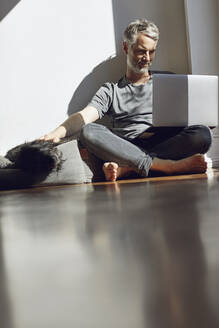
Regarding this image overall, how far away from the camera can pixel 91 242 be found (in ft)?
1.99

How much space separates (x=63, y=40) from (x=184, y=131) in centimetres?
113

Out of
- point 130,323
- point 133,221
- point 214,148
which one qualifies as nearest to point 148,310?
point 130,323

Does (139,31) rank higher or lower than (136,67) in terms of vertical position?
higher

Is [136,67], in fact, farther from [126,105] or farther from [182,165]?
[182,165]

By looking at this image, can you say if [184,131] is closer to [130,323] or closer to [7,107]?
[7,107]

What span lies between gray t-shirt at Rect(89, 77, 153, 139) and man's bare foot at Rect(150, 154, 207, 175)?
0.37 meters

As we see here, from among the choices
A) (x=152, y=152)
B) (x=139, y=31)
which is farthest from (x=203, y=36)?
(x=152, y=152)

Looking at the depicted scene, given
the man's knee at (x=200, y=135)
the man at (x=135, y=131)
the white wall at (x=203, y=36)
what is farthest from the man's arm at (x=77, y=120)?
the white wall at (x=203, y=36)

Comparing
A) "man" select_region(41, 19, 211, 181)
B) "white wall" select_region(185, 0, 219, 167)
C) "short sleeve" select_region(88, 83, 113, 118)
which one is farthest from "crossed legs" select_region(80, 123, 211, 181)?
"white wall" select_region(185, 0, 219, 167)

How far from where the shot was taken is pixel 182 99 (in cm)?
229

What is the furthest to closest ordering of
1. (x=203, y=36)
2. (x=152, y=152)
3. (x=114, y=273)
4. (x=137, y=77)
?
(x=203, y=36)
(x=137, y=77)
(x=152, y=152)
(x=114, y=273)

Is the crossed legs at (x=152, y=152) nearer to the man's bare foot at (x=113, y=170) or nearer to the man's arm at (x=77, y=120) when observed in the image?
the man's bare foot at (x=113, y=170)

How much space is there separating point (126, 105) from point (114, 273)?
2396mm

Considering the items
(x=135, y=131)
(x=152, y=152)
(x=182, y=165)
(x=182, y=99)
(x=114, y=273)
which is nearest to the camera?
(x=114, y=273)
